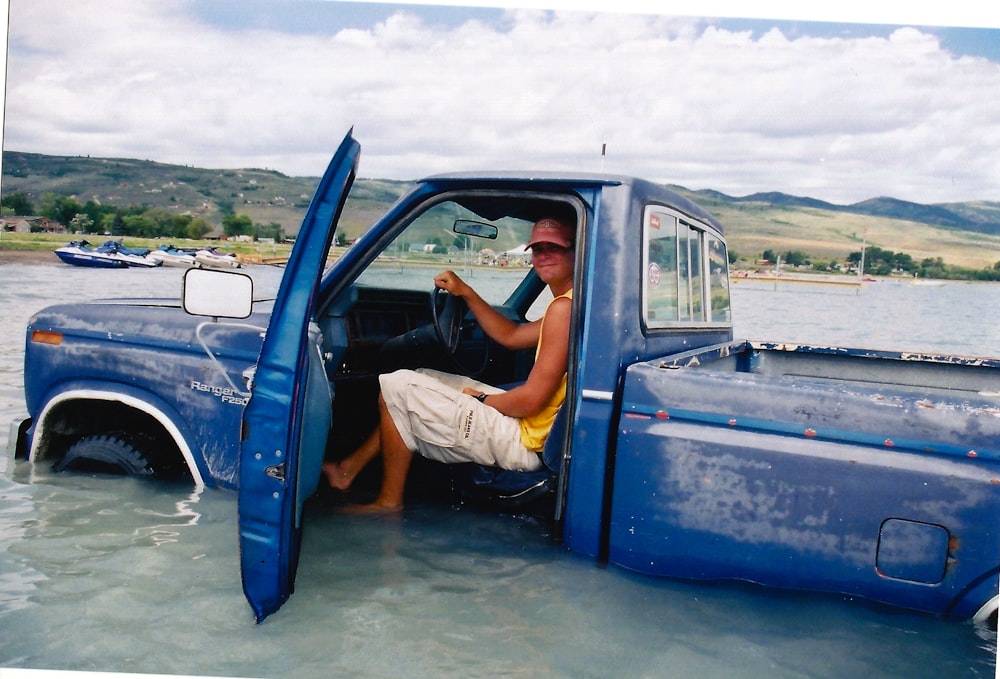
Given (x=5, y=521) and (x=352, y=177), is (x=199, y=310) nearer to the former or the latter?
(x=352, y=177)

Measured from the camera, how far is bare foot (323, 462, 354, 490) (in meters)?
3.57

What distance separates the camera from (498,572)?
3.08 metres

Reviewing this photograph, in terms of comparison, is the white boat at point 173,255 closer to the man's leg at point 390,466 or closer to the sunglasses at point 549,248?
the man's leg at point 390,466

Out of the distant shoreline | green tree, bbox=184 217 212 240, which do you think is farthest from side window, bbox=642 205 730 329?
green tree, bbox=184 217 212 240

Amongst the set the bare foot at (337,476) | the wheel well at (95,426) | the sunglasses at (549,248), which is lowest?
the bare foot at (337,476)

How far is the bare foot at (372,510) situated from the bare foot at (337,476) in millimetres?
105

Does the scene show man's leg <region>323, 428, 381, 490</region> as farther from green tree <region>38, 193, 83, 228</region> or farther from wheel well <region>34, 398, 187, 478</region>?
green tree <region>38, 193, 83, 228</region>

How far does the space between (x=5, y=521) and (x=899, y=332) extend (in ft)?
112

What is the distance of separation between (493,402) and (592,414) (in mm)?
598

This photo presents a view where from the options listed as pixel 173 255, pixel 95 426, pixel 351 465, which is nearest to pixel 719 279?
pixel 351 465

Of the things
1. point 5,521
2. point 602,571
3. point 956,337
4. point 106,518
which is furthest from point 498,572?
point 956,337

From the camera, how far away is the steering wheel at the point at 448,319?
11.5 feet

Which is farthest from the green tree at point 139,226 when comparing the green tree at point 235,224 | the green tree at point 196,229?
the green tree at point 235,224

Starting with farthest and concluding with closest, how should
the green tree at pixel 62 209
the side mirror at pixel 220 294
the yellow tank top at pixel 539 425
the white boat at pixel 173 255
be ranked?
the white boat at pixel 173 255
the green tree at pixel 62 209
the yellow tank top at pixel 539 425
the side mirror at pixel 220 294
